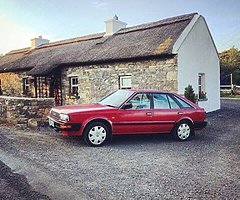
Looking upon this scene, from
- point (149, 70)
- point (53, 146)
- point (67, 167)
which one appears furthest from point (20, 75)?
point (67, 167)

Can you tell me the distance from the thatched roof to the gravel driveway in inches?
266

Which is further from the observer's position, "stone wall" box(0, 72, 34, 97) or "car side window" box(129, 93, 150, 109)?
"stone wall" box(0, 72, 34, 97)

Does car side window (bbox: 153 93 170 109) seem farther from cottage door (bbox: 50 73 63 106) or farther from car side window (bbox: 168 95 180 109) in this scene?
cottage door (bbox: 50 73 63 106)

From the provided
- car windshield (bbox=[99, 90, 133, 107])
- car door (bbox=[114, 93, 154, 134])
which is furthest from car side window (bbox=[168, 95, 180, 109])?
car windshield (bbox=[99, 90, 133, 107])

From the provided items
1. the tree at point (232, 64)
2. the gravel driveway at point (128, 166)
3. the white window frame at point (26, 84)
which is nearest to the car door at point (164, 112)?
the gravel driveway at point (128, 166)

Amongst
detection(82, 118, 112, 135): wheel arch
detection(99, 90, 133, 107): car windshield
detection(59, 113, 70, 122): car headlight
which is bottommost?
detection(82, 118, 112, 135): wheel arch

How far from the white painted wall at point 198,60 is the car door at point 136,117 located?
610 cm

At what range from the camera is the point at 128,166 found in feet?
20.0

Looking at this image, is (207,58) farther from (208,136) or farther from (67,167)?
(67,167)

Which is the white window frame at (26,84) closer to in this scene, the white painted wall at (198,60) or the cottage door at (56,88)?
the cottage door at (56,88)

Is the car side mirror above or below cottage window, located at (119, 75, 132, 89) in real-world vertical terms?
below

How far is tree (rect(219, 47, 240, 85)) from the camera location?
122 ft

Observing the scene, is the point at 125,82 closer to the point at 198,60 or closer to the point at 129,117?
the point at 198,60

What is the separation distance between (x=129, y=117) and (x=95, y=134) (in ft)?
3.52
